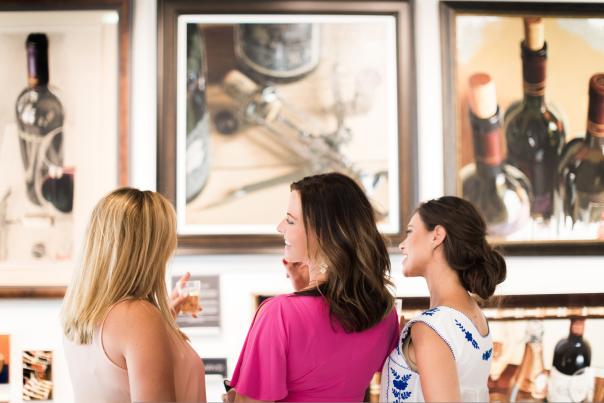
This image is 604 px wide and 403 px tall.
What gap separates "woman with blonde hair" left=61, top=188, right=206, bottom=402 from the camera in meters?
1.61

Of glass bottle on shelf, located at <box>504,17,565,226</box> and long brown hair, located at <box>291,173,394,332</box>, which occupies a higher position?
glass bottle on shelf, located at <box>504,17,565,226</box>

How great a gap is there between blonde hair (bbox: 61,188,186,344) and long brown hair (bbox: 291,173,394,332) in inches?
13.8

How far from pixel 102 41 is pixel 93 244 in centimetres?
115

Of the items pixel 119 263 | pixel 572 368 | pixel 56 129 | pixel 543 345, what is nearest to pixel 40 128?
pixel 56 129

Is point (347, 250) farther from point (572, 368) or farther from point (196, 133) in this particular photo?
point (572, 368)

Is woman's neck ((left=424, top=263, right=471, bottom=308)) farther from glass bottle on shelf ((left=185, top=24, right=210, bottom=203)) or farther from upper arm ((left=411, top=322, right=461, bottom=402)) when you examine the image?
glass bottle on shelf ((left=185, top=24, right=210, bottom=203))

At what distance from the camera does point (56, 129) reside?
2590mm

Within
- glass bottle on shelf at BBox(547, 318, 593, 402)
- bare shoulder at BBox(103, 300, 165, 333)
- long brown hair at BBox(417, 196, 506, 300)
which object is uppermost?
long brown hair at BBox(417, 196, 506, 300)

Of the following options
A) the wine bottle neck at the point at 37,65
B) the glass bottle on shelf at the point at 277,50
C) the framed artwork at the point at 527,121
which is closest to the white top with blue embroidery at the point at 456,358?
the framed artwork at the point at 527,121

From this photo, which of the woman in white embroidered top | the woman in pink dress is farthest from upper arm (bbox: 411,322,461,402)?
the woman in pink dress

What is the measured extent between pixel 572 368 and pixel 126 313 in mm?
1737

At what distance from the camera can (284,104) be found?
8.57 ft

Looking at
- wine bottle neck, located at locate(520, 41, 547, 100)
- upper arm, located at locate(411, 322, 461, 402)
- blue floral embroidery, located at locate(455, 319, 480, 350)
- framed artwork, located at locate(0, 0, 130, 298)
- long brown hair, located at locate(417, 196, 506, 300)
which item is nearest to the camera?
upper arm, located at locate(411, 322, 461, 402)

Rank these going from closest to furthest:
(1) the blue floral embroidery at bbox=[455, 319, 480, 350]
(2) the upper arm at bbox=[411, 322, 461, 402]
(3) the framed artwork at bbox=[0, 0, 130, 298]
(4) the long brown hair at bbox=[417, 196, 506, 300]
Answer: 1. (2) the upper arm at bbox=[411, 322, 461, 402]
2. (1) the blue floral embroidery at bbox=[455, 319, 480, 350]
3. (4) the long brown hair at bbox=[417, 196, 506, 300]
4. (3) the framed artwork at bbox=[0, 0, 130, 298]
